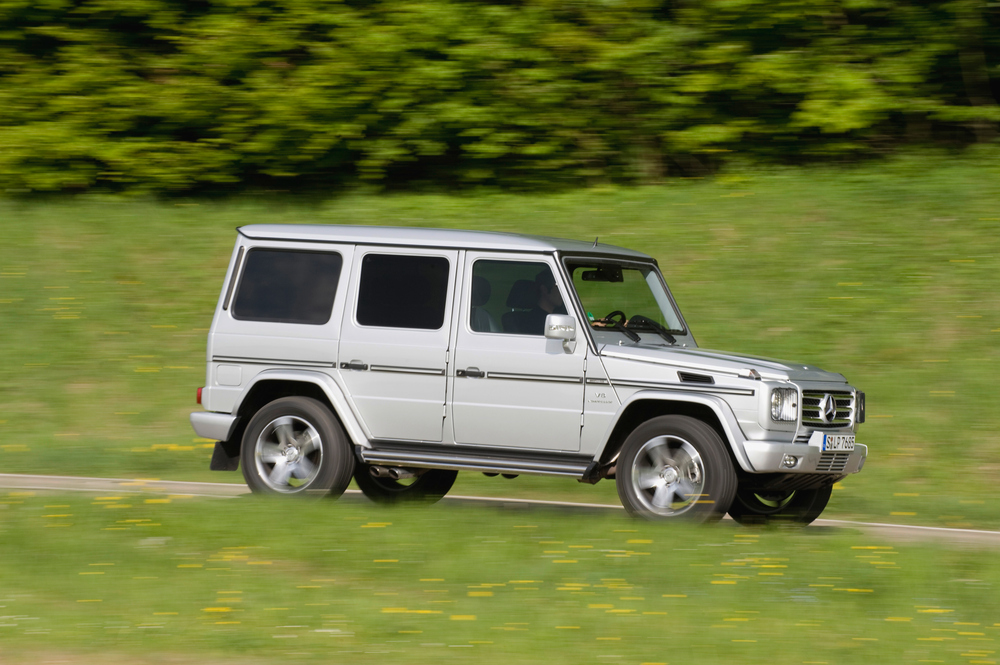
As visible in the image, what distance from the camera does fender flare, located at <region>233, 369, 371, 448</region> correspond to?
9000 mm

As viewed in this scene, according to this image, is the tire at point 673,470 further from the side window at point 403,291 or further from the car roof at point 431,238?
the side window at point 403,291

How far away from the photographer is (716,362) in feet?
27.0

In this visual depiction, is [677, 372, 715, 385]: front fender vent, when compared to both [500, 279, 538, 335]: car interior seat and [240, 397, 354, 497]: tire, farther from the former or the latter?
[240, 397, 354, 497]: tire

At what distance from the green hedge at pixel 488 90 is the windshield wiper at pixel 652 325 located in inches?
369

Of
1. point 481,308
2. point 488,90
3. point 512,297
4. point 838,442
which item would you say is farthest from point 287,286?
point 488,90

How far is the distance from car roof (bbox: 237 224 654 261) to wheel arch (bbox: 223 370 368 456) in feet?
3.39

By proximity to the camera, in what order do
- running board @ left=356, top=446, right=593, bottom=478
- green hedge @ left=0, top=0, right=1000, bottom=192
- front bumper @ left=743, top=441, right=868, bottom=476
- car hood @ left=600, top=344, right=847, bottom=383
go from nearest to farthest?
1. front bumper @ left=743, top=441, right=868, bottom=476
2. car hood @ left=600, top=344, right=847, bottom=383
3. running board @ left=356, top=446, right=593, bottom=478
4. green hedge @ left=0, top=0, right=1000, bottom=192

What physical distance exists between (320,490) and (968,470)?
5956 millimetres

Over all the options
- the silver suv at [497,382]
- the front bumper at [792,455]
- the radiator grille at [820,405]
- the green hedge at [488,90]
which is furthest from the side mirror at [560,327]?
the green hedge at [488,90]

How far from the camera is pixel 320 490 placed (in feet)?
29.6

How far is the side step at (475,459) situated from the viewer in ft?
27.8

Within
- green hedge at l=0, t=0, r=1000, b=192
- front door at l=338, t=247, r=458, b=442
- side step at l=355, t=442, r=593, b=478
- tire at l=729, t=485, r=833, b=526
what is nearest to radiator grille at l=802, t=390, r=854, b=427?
tire at l=729, t=485, r=833, b=526

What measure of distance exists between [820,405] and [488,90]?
441 inches

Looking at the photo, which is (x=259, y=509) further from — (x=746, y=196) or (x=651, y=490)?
(x=746, y=196)
